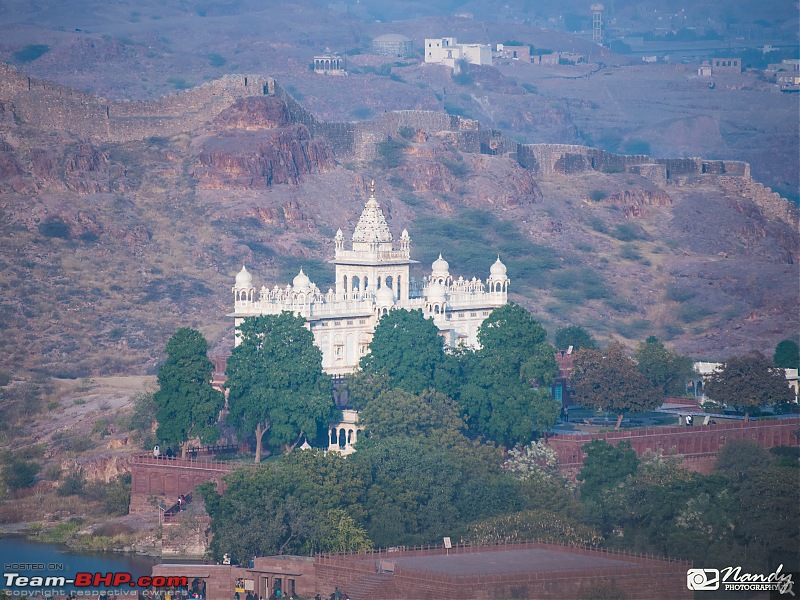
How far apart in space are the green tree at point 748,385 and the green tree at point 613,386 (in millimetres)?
2675

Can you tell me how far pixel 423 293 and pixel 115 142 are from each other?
1600 inches

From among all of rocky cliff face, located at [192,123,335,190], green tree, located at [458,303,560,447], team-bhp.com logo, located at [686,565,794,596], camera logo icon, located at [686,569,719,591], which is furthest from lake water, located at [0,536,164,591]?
rocky cliff face, located at [192,123,335,190]

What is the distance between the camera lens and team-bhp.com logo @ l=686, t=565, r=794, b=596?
7038 cm

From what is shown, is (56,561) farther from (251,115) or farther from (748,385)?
(251,115)

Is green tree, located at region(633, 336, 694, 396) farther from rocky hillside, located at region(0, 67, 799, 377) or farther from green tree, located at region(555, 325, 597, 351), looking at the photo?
rocky hillside, located at region(0, 67, 799, 377)

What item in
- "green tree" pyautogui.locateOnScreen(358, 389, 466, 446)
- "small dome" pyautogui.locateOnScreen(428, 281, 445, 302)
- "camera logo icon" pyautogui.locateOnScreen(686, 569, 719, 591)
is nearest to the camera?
"camera logo icon" pyautogui.locateOnScreen(686, 569, 719, 591)

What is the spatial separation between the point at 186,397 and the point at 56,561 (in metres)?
9.61

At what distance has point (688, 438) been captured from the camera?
299 ft

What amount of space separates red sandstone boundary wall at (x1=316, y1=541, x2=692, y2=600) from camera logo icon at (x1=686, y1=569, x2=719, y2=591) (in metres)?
0.25

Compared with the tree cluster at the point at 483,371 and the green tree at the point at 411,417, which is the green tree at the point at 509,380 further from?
the green tree at the point at 411,417

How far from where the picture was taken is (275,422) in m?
85.9

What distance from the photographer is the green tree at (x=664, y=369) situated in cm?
10038

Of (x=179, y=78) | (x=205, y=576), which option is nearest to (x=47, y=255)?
(x=205, y=576)


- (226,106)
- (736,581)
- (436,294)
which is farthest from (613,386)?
(226,106)
